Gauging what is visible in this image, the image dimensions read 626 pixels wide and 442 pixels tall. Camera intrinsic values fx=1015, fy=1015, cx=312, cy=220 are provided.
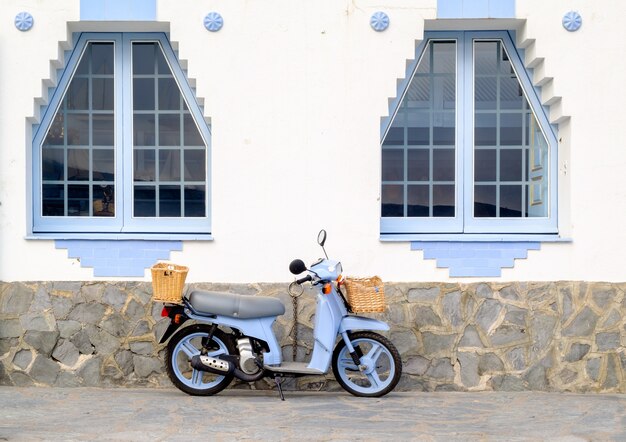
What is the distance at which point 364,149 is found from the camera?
8.98 m

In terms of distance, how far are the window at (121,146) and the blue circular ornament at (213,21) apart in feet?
1.90

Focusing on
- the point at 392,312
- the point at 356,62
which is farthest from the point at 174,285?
the point at 356,62

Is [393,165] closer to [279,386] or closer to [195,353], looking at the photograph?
[279,386]

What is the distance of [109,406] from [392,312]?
8.43ft

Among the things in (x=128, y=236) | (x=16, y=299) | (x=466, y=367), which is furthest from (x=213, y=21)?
(x=466, y=367)

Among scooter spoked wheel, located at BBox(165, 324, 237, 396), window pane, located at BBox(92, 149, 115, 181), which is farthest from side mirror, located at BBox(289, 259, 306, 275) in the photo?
window pane, located at BBox(92, 149, 115, 181)

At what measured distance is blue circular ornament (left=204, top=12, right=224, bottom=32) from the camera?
8930 millimetres

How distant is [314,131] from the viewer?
354 inches

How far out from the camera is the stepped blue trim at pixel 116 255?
900 centimetres

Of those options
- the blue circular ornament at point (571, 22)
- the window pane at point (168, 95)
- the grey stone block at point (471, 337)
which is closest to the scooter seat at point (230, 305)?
the grey stone block at point (471, 337)

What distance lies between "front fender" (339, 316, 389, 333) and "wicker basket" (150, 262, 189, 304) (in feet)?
4.55

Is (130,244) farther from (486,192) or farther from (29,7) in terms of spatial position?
(486,192)

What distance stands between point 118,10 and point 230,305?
9.29ft

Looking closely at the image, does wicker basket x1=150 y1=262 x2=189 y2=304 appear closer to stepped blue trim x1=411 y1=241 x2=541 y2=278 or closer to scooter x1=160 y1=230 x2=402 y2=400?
scooter x1=160 y1=230 x2=402 y2=400
